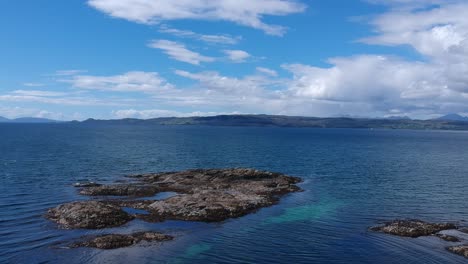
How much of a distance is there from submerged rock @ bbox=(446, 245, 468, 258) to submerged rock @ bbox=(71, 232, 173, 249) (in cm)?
3249

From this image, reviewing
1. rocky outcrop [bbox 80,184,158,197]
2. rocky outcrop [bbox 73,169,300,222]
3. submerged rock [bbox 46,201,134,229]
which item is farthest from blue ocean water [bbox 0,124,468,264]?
rocky outcrop [bbox 80,184,158,197]

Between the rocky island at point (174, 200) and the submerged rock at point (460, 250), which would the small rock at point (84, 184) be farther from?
the submerged rock at point (460, 250)

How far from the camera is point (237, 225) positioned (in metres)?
54.2

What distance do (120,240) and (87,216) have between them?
34.4 feet

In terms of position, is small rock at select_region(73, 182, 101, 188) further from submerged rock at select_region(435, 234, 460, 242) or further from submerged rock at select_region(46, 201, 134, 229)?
submerged rock at select_region(435, 234, 460, 242)

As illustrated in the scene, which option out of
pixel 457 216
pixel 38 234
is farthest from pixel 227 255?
pixel 457 216

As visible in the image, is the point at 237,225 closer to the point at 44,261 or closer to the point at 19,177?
the point at 44,261

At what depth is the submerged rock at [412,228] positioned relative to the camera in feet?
167

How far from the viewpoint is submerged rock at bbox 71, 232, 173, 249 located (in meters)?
44.5

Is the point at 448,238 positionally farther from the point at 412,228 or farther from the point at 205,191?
the point at 205,191

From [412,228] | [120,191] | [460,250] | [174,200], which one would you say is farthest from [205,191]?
[460,250]

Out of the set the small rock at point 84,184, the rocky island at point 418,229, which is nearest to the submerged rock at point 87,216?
the small rock at point 84,184

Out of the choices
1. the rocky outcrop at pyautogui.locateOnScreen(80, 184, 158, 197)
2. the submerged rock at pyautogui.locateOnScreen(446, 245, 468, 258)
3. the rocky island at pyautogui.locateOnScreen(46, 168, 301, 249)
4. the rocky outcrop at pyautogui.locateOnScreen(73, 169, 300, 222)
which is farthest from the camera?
the rocky outcrop at pyautogui.locateOnScreen(80, 184, 158, 197)

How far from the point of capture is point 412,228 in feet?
172
